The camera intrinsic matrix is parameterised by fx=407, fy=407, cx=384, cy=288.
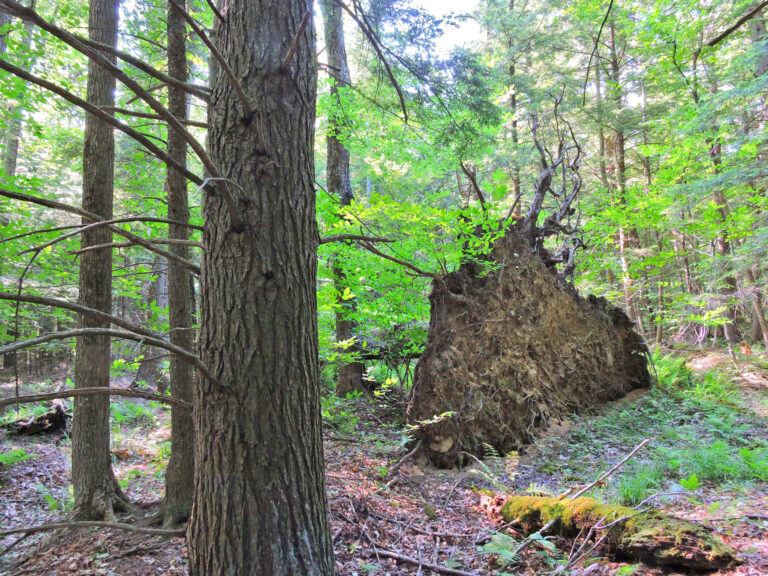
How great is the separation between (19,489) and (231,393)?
5.31m

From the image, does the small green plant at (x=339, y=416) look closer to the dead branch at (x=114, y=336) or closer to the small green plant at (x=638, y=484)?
the small green plant at (x=638, y=484)

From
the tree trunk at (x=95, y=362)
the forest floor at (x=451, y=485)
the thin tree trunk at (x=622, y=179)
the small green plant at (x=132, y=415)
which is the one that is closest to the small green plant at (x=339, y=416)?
the forest floor at (x=451, y=485)

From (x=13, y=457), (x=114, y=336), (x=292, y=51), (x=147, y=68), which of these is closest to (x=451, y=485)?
(x=114, y=336)

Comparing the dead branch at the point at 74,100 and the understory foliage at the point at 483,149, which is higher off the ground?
the understory foliage at the point at 483,149

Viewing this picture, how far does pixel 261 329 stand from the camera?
1.92 metres

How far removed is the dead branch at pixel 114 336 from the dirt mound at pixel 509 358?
3.67 meters

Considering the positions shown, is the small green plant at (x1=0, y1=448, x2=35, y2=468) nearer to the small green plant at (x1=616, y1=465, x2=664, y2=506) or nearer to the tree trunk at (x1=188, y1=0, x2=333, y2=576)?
the tree trunk at (x1=188, y1=0, x2=333, y2=576)

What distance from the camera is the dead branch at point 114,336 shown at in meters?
1.42

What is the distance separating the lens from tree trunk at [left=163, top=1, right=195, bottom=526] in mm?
3668

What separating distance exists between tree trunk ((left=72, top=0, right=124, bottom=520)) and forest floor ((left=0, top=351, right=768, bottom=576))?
389 mm

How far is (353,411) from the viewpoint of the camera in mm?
7645

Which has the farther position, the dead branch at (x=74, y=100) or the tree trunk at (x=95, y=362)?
the tree trunk at (x=95, y=362)

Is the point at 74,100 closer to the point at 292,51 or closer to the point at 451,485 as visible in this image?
the point at 292,51

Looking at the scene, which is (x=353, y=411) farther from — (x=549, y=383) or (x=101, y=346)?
(x=101, y=346)
